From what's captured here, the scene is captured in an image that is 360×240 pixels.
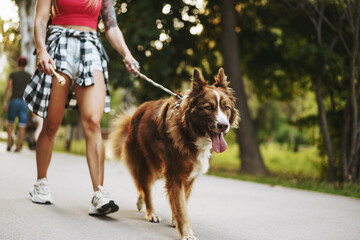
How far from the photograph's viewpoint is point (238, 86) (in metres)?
11.8

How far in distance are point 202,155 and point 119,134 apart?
5.41ft

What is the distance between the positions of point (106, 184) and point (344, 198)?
11.3ft

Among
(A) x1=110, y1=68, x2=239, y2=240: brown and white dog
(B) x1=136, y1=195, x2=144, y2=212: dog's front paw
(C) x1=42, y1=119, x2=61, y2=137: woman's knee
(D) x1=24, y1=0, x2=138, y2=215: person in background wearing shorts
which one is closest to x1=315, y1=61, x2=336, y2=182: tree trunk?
(B) x1=136, y1=195, x2=144, y2=212: dog's front paw

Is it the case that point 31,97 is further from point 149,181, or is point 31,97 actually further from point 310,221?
point 310,221

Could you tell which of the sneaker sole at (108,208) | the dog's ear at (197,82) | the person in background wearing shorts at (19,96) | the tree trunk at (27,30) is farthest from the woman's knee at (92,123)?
the tree trunk at (27,30)

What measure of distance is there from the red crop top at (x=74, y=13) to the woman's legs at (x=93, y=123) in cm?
54

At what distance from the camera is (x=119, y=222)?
418 cm

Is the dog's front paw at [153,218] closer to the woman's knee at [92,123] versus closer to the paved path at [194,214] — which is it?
the paved path at [194,214]

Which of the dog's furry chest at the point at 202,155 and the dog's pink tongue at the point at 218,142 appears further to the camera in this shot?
the dog's furry chest at the point at 202,155

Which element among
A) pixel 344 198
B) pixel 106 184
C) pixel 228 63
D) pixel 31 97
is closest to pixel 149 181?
pixel 31 97

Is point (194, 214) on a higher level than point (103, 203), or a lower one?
lower

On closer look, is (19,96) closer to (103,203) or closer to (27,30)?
(103,203)

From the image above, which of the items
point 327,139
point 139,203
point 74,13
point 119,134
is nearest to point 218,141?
point 139,203

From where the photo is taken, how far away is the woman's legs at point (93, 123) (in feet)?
14.3
